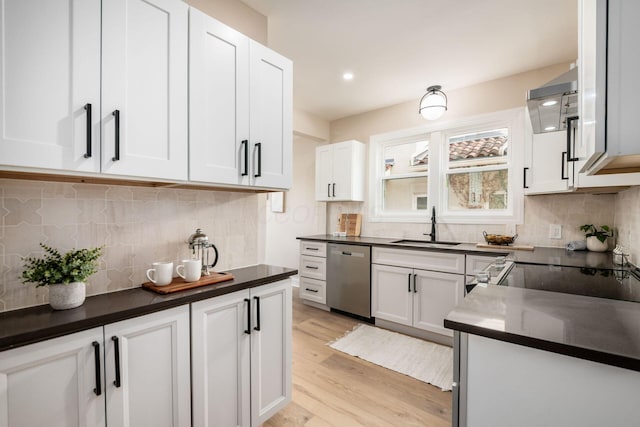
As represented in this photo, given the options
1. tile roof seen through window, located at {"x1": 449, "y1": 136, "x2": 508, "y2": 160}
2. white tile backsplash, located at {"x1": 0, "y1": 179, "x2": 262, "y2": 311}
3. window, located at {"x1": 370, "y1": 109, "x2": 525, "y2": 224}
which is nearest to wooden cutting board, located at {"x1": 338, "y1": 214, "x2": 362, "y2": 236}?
window, located at {"x1": 370, "y1": 109, "x2": 525, "y2": 224}

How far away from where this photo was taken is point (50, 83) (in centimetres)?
104

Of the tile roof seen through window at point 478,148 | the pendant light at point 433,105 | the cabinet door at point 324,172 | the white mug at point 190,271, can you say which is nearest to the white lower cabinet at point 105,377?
the white mug at point 190,271

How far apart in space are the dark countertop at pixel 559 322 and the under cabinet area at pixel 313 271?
2.63m

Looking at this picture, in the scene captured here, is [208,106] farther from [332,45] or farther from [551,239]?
[551,239]

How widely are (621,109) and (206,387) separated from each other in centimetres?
185

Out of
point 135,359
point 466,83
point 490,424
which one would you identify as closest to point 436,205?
point 466,83

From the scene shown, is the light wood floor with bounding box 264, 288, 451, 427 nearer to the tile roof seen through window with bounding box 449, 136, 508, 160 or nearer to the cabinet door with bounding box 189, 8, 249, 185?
the cabinet door with bounding box 189, 8, 249, 185

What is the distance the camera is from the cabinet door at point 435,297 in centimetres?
273

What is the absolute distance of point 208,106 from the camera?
1.53 meters

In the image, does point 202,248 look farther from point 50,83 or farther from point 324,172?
point 324,172

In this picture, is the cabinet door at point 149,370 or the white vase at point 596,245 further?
the white vase at point 596,245

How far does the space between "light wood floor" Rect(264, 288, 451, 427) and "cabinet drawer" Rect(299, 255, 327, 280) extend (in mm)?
1109

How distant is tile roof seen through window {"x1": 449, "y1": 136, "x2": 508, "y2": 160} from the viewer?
3195 mm

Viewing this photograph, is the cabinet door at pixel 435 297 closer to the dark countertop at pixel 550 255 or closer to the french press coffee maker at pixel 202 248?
the dark countertop at pixel 550 255
